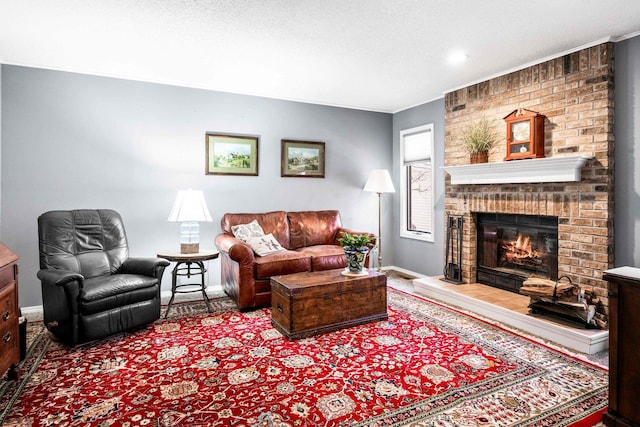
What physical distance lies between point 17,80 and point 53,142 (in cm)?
69

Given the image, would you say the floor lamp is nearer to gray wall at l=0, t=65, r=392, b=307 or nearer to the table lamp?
gray wall at l=0, t=65, r=392, b=307

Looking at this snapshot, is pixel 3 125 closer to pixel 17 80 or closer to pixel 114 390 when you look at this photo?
pixel 17 80

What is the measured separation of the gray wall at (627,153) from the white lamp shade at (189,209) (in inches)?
156

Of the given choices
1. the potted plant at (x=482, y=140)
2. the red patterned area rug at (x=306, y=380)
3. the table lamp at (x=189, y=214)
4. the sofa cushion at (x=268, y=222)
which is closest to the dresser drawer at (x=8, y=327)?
the red patterned area rug at (x=306, y=380)

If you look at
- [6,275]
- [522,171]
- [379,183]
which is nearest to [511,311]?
[522,171]

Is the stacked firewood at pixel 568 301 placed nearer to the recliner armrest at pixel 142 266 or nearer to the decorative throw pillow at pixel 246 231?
the decorative throw pillow at pixel 246 231

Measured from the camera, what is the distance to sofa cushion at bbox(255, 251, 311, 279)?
3.99 m

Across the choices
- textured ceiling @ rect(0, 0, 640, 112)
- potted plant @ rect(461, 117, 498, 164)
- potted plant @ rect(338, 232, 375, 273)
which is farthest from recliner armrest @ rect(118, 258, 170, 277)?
potted plant @ rect(461, 117, 498, 164)

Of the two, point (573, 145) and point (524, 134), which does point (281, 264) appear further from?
point (573, 145)

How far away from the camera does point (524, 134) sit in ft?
12.8

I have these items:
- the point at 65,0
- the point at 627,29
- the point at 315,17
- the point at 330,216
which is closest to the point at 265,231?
the point at 330,216

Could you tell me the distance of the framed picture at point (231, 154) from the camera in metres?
4.84

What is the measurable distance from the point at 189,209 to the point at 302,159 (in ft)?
6.49

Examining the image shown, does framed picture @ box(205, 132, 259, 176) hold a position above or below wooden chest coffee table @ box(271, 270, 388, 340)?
above
